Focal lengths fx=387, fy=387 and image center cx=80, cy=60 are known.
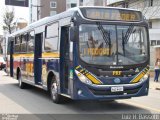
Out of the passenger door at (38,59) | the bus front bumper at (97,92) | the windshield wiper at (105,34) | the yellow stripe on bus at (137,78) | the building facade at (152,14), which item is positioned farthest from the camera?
the building facade at (152,14)

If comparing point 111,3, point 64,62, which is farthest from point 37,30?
point 111,3

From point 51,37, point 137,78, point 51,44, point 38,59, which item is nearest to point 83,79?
point 137,78

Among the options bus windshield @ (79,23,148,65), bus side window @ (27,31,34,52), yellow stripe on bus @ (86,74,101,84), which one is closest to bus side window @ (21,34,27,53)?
bus side window @ (27,31,34,52)

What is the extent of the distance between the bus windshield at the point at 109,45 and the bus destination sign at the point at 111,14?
0.25 meters

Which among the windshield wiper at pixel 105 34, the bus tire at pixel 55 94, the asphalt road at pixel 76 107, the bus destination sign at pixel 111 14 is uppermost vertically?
the bus destination sign at pixel 111 14

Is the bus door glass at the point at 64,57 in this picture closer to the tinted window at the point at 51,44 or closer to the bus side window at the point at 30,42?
the tinted window at the point at 51,44

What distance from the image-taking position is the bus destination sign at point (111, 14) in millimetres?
11211

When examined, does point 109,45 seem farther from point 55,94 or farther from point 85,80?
point 55,94

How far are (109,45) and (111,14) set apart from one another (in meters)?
0.98

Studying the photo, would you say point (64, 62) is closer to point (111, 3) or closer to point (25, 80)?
point (25, 80)

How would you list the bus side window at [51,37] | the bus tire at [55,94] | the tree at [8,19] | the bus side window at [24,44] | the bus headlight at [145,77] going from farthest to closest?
the tree at [8,19] < the bus side window at [24,44] < the bus side window at [51,37] < the bus tire at [55,94] < the bus headlight at [145,77]

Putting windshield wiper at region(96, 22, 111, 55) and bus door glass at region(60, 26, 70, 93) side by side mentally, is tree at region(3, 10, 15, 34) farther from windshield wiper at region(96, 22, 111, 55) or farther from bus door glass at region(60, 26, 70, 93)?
windshield wiper at region(96, 22, 111, 55)

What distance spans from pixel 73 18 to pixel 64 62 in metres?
1.79

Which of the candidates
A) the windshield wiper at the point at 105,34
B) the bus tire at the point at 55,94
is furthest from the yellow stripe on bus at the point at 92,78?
the bus tire at the point at 55,94
